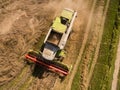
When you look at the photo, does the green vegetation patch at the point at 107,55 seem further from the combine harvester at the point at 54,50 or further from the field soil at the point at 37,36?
the combine harvester at the point at 54,50

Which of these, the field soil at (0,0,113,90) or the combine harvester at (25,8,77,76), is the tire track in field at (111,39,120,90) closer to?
the field soil at (0,0,113,90)

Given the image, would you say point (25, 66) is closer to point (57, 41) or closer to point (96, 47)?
point (57, 41)

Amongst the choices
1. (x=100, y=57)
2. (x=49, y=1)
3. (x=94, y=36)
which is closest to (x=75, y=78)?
(x=100, y=57)

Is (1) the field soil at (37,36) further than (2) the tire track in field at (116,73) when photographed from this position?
No

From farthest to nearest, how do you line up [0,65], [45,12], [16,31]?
[45,12]
[16,31]
[0,65]

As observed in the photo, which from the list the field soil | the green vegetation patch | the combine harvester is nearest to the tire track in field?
the green vegetation patch

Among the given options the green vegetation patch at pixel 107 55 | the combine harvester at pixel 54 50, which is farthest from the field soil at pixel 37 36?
the combine harvester at pixel 54 50
